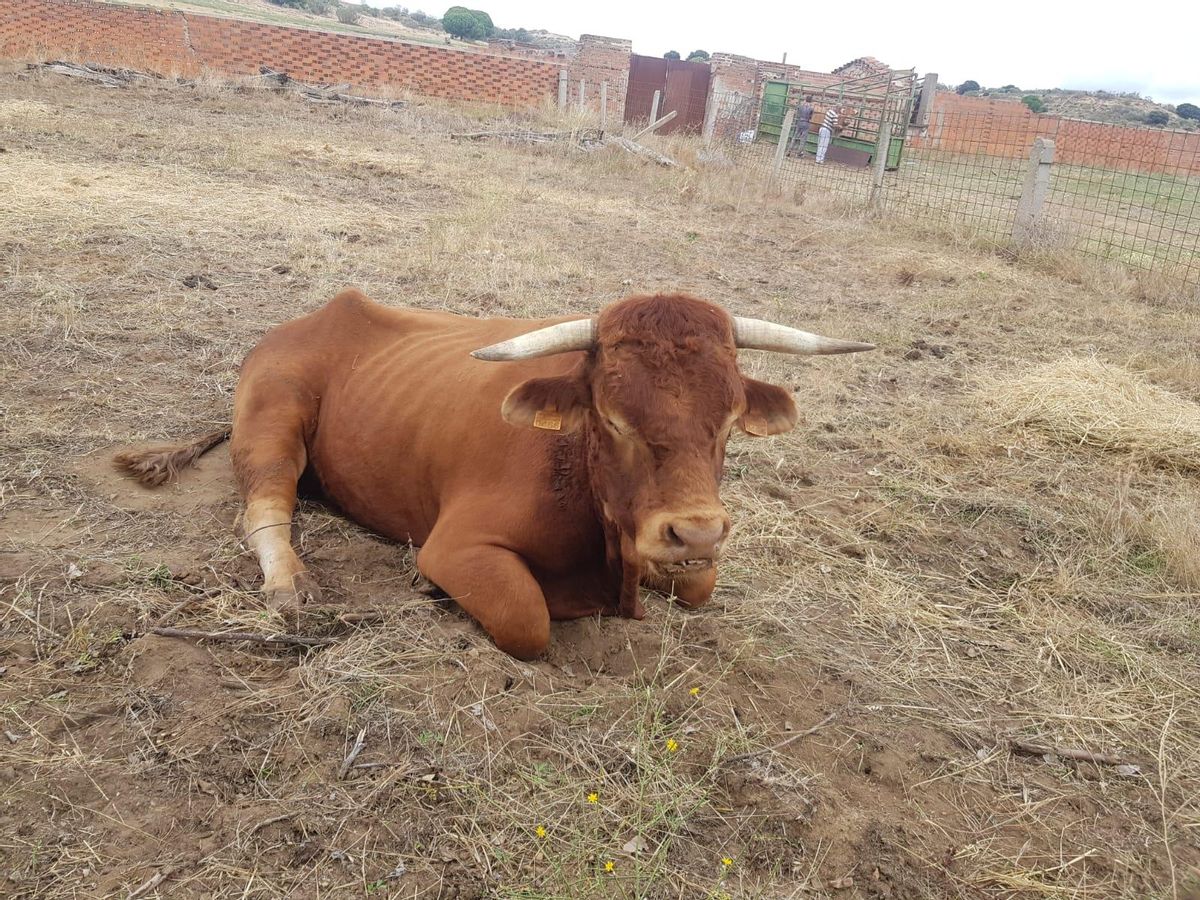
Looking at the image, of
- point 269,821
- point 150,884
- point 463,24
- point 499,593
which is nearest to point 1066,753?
point 499,593

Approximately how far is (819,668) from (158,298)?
5.85m

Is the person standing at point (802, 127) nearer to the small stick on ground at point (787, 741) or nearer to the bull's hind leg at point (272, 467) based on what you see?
the bull's hind leg at point (272, 467)

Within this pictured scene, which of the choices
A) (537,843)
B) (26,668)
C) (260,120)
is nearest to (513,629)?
(537,843)

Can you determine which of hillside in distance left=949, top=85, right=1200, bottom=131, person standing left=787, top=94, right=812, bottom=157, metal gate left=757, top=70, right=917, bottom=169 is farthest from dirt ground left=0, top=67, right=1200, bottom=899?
hillside in distance left=949, top=85, right=1200, bottom=131

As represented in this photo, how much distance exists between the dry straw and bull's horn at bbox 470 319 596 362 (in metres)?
4.20

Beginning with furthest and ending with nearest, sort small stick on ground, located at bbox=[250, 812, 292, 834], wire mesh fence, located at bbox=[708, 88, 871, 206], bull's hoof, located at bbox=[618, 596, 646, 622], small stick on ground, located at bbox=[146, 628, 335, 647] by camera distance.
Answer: wire mesh fence, located at bbox=[708, 88, 871, 206] → bull's hoof, located at bbox=[618, 596, 646, 622] → small stick on ground, located at bbox=[146, 628, 335, 647] → small stick on ground, located at bbox=[250, 812, 292, 834]

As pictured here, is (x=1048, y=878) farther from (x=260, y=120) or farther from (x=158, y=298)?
(x=260, y=120)

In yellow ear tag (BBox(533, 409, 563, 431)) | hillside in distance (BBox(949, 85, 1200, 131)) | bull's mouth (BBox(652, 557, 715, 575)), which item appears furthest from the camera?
hillside in distance (BBox(949, 85, 1200, 131))

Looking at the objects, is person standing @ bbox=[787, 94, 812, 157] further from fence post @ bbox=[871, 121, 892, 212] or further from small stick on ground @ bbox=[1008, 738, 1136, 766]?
small stick on ground @ bbox=[1008, 738, 1136, 766]

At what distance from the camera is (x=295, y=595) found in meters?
3.22

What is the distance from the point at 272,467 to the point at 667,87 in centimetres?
2932

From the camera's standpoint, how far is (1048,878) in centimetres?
241

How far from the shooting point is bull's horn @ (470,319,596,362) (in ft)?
9.20

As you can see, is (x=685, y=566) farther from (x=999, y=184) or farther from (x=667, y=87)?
(x=667, y=87)
